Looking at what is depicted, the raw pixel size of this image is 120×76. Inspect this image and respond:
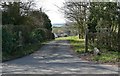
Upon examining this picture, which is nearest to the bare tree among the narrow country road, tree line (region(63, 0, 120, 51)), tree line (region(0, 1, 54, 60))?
tree line (region(0, 1, 54, 60))

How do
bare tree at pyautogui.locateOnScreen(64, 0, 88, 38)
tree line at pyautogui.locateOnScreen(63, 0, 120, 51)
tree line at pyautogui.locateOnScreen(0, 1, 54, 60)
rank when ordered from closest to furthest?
tree line at pyautogui.locateOnScreen(63, 0, 120, 51), tree line at pyautogui.locateOnScreen(0, 1, 54, 60), bare tree at pyautogui.locateOnScreen(64, 0, 88, 38)

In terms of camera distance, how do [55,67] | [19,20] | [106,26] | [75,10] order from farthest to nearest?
1. [75,10]
2. [19,20]
3. [106,26]
4. [55,67]

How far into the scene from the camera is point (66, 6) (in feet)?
123

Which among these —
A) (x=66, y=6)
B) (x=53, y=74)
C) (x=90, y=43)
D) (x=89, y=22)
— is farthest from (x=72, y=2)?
(x=53, y=74)

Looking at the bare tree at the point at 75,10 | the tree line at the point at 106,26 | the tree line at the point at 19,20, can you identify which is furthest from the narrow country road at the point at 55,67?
the bare tree at the point at 75,10

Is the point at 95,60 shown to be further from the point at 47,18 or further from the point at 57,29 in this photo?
the point at 57,29

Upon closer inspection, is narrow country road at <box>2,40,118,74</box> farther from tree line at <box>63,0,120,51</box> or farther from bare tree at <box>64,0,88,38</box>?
bare tree at <box>64,0,88,38</box>

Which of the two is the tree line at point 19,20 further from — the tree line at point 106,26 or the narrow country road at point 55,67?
the tree line at point 106,26

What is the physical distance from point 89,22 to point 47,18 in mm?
31502

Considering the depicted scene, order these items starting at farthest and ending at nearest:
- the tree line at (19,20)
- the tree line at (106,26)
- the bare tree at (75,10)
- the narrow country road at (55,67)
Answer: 1. the bare tree at (75,10)
2. the tree line at (19,20)
3. the tree line at (106,26)
4. the narrow country road at (55,67)

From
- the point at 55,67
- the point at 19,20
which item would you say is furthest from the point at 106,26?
the point at 55,67

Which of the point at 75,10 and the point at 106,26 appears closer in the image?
the point at 106,26

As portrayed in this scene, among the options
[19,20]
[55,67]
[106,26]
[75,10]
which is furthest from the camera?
[75,10]

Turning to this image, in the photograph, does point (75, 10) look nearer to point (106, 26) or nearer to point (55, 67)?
point (106, 26)
